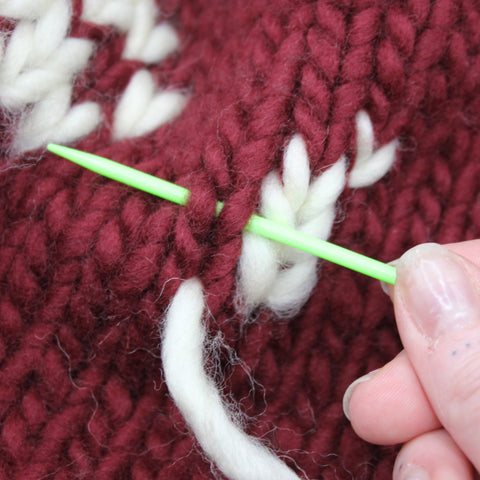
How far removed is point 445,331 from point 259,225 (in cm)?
26

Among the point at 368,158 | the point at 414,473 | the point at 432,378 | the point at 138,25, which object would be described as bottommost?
the point at 414,473

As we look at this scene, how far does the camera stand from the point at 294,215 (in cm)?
80

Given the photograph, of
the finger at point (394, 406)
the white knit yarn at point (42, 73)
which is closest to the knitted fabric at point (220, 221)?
the white knit yarn at point (42, 73)

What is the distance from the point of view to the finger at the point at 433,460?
709 millimetres

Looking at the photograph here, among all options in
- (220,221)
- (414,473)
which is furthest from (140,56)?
(414,473)

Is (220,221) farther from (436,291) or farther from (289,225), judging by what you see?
(436,291)

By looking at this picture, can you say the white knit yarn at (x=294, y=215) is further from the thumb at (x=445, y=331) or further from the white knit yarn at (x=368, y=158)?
the thumb at (x=445, y=331)

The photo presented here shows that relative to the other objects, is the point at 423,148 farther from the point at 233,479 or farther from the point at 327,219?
the point at 233,479

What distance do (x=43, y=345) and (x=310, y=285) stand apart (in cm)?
39

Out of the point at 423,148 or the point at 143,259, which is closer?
the point at 143,259

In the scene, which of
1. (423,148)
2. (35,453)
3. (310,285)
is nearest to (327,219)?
(310,285)

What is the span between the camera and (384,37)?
835 millimetres

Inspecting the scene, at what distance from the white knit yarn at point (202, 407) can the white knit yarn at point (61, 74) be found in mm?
346

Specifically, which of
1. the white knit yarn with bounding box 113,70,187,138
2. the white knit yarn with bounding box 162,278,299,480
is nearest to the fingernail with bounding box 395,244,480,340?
the white knit yarn with bounding box 162,278,299,480
